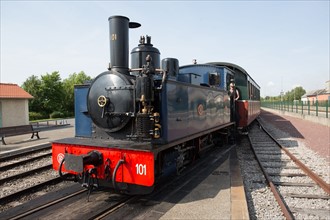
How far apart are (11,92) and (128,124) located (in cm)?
1774

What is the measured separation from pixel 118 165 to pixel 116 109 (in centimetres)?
103

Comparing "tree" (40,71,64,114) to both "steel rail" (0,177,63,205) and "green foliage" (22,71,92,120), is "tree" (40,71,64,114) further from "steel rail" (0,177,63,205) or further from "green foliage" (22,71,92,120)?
"steel rail" (0,177,63,205)

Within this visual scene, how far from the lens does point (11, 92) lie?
1895 centimetres

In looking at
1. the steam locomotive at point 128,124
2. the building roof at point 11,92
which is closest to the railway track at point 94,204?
the steam locomotive at point 128,124

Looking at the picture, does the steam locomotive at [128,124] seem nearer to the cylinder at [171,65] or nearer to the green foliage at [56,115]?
the cylinder at [171,65]

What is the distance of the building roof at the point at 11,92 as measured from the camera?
1791cm

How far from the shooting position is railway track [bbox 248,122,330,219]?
4.33m

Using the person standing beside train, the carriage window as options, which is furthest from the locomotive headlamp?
the person standing beside train

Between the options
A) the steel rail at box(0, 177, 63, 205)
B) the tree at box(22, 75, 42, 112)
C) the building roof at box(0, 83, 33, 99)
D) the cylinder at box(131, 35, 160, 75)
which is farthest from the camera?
the tree at box(22, 75, 42, 112)

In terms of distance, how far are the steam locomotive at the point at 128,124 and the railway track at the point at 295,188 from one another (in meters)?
2.05

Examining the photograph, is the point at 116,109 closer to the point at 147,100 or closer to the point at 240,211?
A: the point at 147,100

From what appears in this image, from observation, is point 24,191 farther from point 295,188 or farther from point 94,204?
point 295,188

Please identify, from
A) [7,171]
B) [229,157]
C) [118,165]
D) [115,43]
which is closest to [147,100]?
[118,165]

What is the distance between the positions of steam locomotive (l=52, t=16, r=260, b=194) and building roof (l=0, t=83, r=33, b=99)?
49.5 feet
